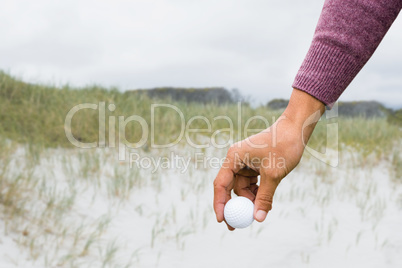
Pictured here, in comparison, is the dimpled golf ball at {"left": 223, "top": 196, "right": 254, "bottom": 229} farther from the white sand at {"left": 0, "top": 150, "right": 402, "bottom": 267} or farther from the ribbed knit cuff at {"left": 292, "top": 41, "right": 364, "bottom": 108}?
Answer: the white sand at {"left": 0, "top": 150, "right": 402, "bottom": 267}

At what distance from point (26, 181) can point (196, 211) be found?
1.47 meters

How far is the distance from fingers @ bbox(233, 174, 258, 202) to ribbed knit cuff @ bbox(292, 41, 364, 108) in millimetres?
469

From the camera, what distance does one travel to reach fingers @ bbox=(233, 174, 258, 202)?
5.80ft

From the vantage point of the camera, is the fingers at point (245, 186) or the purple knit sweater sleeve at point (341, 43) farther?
the fingers at point (245, 186)

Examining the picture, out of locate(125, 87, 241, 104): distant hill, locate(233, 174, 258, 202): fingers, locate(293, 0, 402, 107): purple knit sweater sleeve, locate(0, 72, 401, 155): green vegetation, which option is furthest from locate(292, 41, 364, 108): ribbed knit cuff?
locate(125, 87, 241, 104): distant hill

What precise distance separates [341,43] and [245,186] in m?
0.68

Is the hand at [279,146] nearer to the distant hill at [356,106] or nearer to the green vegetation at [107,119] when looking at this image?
the green vegetation at [107,119]

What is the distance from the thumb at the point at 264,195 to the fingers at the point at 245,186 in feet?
0.78

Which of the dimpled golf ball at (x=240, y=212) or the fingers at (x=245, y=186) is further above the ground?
the fingers at (x=245, y=186)

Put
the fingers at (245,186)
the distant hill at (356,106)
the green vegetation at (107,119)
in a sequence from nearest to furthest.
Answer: the fingers at (245,186) → the green vegetation at (107,119) → the distant hill at (356,106)

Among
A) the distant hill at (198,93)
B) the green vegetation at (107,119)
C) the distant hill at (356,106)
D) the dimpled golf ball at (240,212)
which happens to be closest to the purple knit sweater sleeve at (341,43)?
the dimpled golf ball at (240,212)

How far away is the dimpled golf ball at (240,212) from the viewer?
5.92ft

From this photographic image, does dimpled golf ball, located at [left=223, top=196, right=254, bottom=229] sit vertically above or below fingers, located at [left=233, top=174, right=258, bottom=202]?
below

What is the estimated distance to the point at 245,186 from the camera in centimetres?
178
